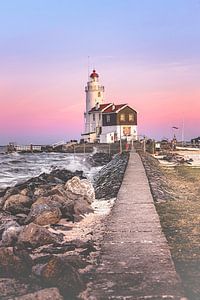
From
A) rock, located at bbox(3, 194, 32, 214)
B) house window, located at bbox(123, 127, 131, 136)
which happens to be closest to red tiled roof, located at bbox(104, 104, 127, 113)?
house window, located at bbox(123, 127, 131, 136)

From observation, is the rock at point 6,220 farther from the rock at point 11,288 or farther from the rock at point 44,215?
the rock at point 11,288

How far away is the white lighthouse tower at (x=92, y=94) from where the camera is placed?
6102 centimetres

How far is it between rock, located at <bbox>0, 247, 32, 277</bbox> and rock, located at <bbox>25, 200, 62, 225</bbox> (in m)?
2.12

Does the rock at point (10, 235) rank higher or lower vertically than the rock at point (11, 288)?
higher

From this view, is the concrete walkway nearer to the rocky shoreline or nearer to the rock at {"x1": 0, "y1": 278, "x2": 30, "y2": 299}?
the rocky shoreline

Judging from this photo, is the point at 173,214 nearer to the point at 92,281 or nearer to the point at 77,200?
the point at 77,200

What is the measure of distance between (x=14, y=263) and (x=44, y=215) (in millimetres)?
2425

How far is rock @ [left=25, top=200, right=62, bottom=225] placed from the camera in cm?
674

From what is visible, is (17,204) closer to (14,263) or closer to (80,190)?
(80,190)

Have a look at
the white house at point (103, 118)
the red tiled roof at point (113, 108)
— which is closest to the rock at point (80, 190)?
the white house at point (103, 118)

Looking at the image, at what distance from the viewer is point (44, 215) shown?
22.3ft

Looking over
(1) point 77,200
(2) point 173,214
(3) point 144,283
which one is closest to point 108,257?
(3) point 144,283

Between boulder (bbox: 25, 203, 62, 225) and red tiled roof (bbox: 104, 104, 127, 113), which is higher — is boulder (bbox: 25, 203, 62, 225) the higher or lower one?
the lower one

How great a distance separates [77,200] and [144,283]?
4.73 m
